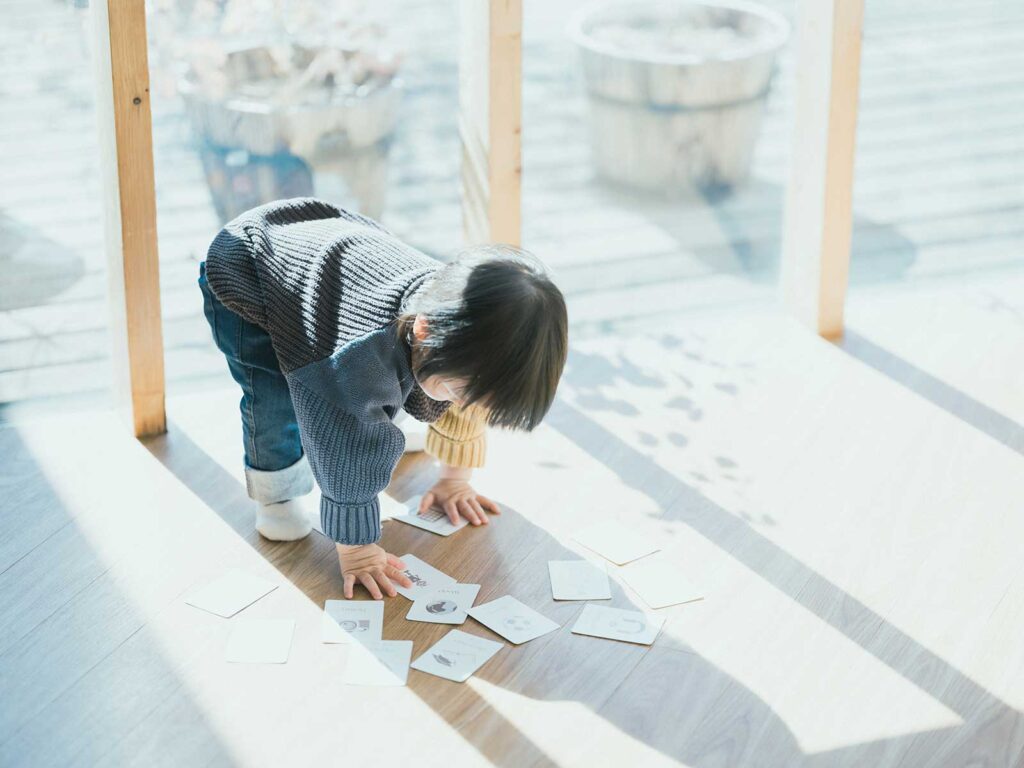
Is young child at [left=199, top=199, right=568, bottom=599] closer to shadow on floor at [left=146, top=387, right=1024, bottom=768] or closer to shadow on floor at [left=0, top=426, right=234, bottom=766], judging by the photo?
shadow on floor at [left=146, top=387, right=1024, bottom=768]

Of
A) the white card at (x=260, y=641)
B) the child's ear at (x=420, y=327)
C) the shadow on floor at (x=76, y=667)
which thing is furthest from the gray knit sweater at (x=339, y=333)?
the shadow on floor at (x=76, y=667)

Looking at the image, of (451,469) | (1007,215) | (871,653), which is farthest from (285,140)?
(1007,215)

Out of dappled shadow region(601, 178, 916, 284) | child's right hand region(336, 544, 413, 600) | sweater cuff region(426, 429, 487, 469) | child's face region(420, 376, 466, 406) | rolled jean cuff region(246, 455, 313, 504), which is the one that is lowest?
child's right hand region(336, 544, 413, 600)

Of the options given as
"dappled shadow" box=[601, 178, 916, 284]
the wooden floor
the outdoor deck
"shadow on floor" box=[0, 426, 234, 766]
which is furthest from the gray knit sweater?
"dappled shadow" box=[601, 178, 916, 284]

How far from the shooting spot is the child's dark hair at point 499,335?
2.24 metres

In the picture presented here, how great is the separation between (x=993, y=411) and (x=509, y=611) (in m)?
1.55

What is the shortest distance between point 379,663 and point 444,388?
54cm

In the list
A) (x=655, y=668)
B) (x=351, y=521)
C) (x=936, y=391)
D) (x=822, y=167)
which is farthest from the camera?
(x=822, y=167)

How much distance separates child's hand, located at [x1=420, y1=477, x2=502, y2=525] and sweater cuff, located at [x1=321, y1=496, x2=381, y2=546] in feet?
1.15

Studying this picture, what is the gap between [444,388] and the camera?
8.05 ft

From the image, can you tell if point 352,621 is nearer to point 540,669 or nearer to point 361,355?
point 540,669

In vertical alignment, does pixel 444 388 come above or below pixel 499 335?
below

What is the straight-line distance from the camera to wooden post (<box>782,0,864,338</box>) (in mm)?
3619

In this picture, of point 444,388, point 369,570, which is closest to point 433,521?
point 369,570
